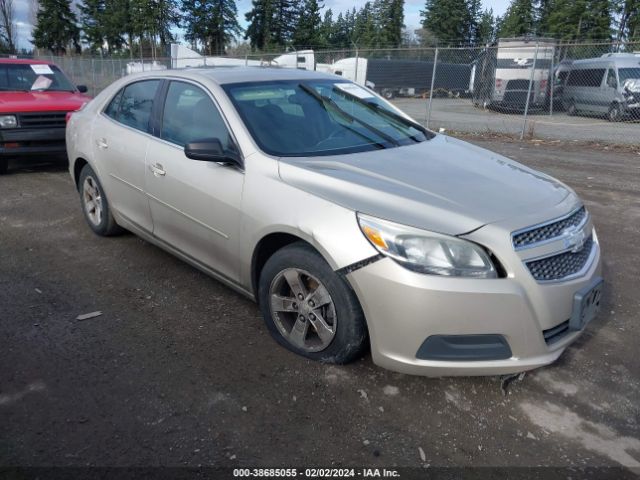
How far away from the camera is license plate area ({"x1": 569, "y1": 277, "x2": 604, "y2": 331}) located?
8.68ft

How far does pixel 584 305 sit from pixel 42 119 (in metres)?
7.84

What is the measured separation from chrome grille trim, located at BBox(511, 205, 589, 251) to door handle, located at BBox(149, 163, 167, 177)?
2.47 meters

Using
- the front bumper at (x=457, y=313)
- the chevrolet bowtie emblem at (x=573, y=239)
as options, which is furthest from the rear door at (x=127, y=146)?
the chevrolet bowtie emblem at (x=573, y=239)

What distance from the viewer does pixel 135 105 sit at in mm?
4445

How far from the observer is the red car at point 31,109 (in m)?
7.71

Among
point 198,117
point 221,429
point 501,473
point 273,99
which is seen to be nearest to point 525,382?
point 501,473

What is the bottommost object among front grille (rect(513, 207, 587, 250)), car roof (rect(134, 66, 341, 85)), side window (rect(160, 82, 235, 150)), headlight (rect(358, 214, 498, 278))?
headlight (rect(358, 214, 498, 278))

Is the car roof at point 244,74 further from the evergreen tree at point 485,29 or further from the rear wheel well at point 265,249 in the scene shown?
the evergreen tree at point 485,29

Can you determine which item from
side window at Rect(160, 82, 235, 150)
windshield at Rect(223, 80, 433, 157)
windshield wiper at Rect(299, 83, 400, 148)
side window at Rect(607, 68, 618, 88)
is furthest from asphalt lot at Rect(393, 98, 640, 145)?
side window at Rect(160, 82, 235, 150)

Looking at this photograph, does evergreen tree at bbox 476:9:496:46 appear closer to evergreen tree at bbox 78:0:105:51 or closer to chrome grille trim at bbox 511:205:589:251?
evergreen tree at bbox 78:0:105:51

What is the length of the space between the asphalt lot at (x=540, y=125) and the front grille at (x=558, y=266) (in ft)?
36.3

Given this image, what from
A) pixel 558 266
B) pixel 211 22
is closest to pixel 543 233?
Result: pixel 558 266

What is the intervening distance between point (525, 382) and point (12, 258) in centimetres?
428

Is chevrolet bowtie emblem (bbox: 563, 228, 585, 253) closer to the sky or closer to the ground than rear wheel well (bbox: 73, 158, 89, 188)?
closer to the sky
